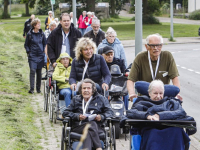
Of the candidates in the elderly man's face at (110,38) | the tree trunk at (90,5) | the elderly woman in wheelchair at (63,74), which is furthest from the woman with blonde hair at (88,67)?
the tree trunk at (90,5)

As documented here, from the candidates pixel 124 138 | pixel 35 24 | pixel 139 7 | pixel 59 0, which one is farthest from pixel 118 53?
pixel 59 0

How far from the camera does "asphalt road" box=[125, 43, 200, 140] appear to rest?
42.2 ft

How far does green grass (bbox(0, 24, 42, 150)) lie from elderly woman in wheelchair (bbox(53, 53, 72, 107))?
0.96 m

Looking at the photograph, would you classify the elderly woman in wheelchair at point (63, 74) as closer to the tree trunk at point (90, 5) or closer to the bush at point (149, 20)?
the tree trunk at point (90, 5)

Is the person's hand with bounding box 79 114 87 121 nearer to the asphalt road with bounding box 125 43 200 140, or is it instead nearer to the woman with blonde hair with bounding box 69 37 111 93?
the woman with blonde hair with bounding box 69 37 111 93

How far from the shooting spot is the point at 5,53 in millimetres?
24422

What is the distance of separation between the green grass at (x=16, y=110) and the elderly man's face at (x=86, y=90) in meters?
1.47

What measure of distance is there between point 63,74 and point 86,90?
11.4 ft

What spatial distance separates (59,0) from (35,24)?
50.4 m

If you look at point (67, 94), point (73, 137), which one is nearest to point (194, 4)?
point (67, 94)

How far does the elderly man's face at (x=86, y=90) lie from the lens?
7.37 m

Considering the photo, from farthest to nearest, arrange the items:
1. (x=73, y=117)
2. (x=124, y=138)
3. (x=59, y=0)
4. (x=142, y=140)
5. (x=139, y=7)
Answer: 1. (x=59, y=0)
2. (x=139, y=7)
3. (x=124, y=138)
4. (x=73, y=117)
5. (x=142, y=140)

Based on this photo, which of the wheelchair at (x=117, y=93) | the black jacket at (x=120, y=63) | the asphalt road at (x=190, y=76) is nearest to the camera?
the wheelchair at (x=117, y=93)

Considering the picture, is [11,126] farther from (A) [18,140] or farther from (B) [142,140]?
(B) [142,140]
